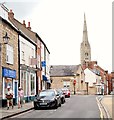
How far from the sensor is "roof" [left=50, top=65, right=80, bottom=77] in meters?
88.6

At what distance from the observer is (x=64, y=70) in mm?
89688

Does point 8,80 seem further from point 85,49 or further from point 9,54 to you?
point 85,49

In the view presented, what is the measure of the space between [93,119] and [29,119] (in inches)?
131

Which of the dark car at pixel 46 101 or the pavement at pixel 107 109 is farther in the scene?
the dark car at pixel 46 101

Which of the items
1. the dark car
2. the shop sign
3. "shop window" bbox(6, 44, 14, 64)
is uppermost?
→ "shop window" bbox(6, 44, 14, 64)

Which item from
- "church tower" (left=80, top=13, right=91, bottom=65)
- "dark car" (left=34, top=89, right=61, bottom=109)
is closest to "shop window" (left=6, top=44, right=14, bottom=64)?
"dark car" (left=34, top=89, right=61, bottom=109)

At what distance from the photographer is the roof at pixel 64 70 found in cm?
8864

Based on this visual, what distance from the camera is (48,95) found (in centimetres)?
2845

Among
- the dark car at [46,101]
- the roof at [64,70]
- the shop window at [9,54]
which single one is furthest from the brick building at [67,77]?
the dark car at [46,101]

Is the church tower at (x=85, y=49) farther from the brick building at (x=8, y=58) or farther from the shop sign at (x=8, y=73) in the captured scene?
the shop sign at (x=8, y=73)

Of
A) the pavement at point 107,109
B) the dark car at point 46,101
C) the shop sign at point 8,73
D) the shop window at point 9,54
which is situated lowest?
the pavement at point 107,109

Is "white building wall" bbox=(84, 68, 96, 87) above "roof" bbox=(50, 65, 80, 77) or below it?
below

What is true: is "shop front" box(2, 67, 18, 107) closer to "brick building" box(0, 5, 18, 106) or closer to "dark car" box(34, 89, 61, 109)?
"brick building" box(0, 5, 18, 106)

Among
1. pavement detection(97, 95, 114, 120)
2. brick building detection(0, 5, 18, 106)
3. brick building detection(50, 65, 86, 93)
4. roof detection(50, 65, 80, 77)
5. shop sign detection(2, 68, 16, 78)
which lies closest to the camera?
pavement detection(97, 95, 114, 120)
